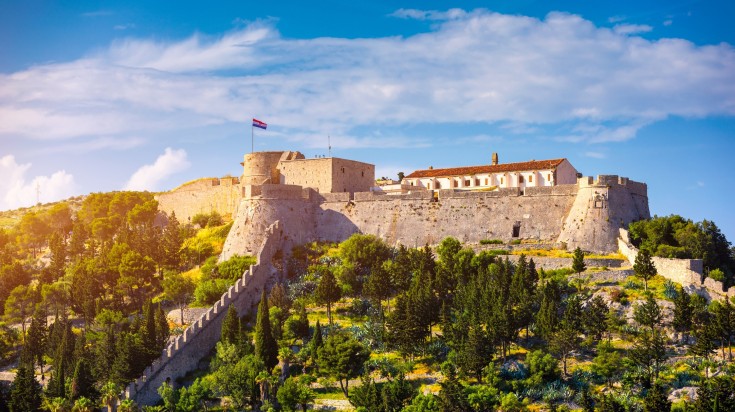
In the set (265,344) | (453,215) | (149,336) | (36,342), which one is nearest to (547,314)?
(265,344)

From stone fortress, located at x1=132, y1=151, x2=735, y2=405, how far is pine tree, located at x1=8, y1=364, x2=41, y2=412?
5652 millimetres

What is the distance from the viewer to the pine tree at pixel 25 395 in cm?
4531

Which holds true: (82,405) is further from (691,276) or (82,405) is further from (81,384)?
(691,276)

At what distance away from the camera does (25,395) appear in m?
45.5

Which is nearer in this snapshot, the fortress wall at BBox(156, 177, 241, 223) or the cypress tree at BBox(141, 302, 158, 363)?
the cypress tree at BBox(141, 302, 158, 363)

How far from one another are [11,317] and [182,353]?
2225 cm

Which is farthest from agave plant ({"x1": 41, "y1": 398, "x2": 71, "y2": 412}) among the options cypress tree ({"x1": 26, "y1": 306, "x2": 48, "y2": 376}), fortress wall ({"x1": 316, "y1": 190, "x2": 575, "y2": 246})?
fortress wall ({"x1": 316, "y1": 190, "x2": 575, "y2": 246})

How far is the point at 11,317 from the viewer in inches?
2475

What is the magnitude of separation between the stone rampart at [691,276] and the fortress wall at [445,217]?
9.87 m

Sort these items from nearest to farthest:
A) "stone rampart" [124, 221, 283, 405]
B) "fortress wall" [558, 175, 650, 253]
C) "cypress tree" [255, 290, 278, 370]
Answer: "cypress tree" [255, 290, 278, 370]
"stone rampart" [124, 221, 283, 405]
"fortress wall" [558, 175, 650, 253]

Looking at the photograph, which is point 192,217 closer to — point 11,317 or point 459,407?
point 11,317

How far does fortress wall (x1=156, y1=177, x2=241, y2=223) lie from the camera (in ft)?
263

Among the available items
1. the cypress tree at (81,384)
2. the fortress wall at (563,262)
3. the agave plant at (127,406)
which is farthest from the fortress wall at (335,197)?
the agave plant at (127,406)

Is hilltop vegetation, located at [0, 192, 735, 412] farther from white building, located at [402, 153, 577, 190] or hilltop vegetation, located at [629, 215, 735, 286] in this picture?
white building, located at [402, 153, 577, 190]
